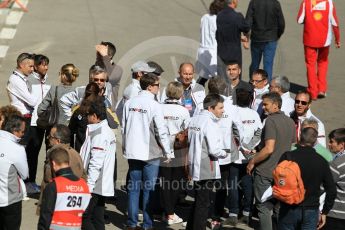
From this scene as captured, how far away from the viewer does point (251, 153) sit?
1241 centimetres

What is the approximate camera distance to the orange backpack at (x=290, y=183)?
10.2 meters

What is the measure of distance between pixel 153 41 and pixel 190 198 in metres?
8.39

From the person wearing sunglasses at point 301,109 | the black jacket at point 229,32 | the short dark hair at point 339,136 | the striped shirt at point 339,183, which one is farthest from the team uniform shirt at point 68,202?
the black jacket at point 229,32

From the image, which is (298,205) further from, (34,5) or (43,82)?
(34,5)

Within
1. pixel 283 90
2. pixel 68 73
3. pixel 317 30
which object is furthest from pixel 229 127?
pixel 317 30

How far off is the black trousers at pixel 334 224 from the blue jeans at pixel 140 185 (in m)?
2.45

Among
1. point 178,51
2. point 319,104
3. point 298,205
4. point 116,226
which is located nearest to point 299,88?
point 319,104

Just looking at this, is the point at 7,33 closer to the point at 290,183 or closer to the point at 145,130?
the point at 145,130

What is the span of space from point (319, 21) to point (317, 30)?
0.60ft

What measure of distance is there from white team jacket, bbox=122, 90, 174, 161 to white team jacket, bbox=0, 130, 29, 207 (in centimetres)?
182

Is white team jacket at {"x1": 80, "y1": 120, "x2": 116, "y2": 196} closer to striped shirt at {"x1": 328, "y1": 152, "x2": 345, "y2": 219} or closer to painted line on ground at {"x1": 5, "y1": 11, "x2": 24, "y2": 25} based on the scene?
striped shirt at {"x1": 328, "y1": 152, "x2": 345, "y2": 219}

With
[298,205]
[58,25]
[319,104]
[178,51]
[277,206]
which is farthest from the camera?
[58,25]

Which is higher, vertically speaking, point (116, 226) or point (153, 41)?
point (153, 41)

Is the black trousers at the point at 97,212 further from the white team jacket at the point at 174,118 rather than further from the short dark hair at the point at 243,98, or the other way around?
the short dark hair at the point at 243,98
